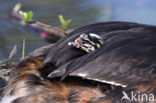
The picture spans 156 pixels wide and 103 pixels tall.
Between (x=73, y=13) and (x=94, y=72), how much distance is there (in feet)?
10.5

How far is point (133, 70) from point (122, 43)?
22 cm

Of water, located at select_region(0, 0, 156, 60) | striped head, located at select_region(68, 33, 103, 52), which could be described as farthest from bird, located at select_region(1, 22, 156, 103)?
water, located at select_region(0, 0, 156, 60)

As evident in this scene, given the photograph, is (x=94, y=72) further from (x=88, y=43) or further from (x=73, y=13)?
(x=73, y=13)

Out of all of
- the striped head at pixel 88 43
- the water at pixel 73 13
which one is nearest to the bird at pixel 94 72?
the striped head at pixel 88 43

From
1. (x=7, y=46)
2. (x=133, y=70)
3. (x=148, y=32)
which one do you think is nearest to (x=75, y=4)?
(x=7, y=46)

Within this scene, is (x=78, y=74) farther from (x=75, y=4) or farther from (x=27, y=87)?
(x=75, y=4)

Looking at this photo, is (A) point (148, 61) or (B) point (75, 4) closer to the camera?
(A) point (148, 61)

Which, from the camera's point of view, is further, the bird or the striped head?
the striped head

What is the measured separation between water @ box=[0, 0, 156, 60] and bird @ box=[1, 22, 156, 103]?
203 cm

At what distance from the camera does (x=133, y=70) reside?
82.3 inches

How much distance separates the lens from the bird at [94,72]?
2.08m

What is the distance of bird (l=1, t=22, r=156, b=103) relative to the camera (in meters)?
2.08

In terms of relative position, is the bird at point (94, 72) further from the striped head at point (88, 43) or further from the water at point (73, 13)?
the water at point (73, 13)

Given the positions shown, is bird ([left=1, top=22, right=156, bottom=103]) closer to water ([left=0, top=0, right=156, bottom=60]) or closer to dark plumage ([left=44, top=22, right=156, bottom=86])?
dark plumage ([left=44, top=22, right=156, bottom=86])
